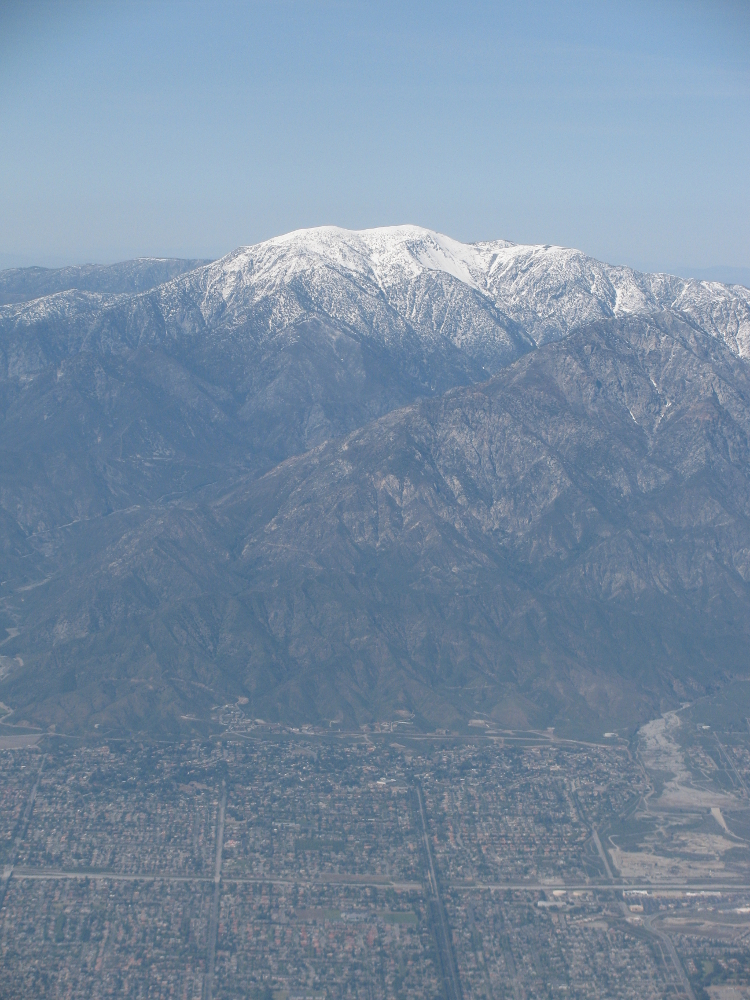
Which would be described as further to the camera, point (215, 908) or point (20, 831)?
point (20, 831)

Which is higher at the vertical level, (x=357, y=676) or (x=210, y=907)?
(x=210, y=907)

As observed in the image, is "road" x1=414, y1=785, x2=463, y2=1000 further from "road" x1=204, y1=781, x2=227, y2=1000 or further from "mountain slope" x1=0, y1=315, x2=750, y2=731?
"mountain slope" x1=0, y1=315, x2=750, y2=731

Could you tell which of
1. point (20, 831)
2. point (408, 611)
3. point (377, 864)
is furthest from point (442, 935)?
point (408, 611)

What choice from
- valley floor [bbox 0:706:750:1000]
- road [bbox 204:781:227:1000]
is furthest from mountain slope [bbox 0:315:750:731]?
road [bbox 204:781:227:1000]

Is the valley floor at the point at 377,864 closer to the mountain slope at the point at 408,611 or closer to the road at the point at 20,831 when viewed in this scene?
the road at the point at 20,831

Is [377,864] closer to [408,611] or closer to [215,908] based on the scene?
[215,908]

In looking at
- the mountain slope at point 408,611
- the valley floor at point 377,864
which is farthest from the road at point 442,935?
the mountain slope at point 408,611

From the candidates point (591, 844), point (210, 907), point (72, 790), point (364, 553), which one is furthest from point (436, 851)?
point (364, 553)

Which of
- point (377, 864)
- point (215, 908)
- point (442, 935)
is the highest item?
point (215, 908)

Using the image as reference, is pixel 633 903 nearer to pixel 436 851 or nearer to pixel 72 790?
pixel 436 851

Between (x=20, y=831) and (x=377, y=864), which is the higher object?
(x=20, y=831)

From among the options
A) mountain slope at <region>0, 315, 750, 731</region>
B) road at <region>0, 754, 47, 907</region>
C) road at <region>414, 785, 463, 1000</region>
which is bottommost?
mountain slope at <region>0, 315, 750, 731</region>
